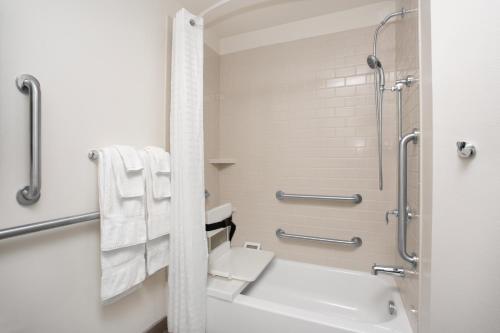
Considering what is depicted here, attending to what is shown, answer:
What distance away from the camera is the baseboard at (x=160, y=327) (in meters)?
1.26

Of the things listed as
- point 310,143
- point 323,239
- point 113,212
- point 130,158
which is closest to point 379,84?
point 310,143

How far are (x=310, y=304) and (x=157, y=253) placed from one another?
120 centimetres

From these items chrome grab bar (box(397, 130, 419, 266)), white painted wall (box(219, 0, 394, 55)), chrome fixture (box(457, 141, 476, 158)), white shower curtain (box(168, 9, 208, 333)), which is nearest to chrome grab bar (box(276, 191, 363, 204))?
chrome grab bar (box(397, 130, 419, 266))

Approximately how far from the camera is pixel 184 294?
3.97ft

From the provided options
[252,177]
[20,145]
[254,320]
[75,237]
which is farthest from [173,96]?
[254,320]

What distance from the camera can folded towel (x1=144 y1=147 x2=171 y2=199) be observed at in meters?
1.15

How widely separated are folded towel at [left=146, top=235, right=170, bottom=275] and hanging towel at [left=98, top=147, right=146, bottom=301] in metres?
0.07

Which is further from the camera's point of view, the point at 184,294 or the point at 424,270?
the point at 184,294

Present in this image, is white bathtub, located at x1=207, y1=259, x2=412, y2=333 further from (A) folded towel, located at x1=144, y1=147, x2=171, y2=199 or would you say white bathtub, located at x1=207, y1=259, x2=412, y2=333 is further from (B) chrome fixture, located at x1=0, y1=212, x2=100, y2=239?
(B) chrome fixture, located at x1=0, y1=212, x2=100, y2=239

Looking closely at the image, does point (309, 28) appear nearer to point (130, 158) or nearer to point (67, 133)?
point (130, 158)

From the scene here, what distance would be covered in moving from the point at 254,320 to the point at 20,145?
1302mm

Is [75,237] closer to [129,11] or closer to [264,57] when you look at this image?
[129,11]

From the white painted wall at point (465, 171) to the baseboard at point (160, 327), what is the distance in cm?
135

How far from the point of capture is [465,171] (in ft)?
2.43
